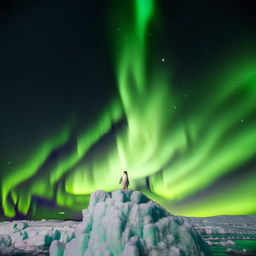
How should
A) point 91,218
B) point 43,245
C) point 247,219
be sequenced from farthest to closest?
point 247,219
point 43,245
point 91,218

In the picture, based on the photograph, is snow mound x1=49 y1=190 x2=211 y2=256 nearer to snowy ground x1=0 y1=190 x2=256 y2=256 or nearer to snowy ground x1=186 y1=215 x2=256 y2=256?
snowy ground x1=0 y1=190 x2=256 y2=256

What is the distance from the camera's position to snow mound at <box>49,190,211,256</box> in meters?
12.0

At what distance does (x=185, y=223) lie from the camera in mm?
13500

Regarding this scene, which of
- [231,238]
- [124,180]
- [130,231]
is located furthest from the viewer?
[231,238]

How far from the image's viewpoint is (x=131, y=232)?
12672 millimetres

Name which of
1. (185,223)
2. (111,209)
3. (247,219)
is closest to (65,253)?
(111,209)

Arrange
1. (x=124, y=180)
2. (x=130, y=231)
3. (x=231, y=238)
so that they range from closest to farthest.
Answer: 1. (x=130, y=231)
2. (x=124, y=180)
3. (x=231, y=238)

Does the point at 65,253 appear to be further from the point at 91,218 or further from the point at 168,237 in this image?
the point at 168,237

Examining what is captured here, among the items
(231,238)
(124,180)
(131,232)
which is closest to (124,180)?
(124,180)

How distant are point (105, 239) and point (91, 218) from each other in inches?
74.0

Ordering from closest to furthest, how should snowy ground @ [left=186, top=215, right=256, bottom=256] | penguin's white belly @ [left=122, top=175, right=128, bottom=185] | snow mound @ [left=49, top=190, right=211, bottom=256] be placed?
snow mound @ [left=49, top=190, right=211, bottom=256]
penguin's white belly @ [left=122, top=175, right=128, bottom=185]
snowy ground @ [left=186, top=215, right=256, bottom=256]

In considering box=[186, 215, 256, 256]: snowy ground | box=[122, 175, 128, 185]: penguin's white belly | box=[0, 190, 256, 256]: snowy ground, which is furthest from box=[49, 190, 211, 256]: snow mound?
box=[186, 215, 256, 256]: snowy ground

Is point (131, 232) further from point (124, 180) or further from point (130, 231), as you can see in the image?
point (124, 180)

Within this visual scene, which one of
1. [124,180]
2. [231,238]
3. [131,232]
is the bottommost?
[231,238]
